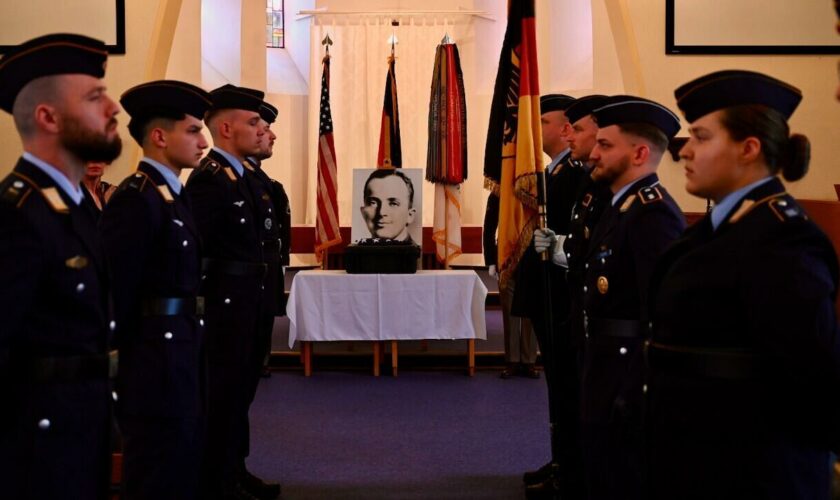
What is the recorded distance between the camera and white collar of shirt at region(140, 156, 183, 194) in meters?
2.87

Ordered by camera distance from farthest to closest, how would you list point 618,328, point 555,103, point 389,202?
point 389,202, point 555,103, point 618,328

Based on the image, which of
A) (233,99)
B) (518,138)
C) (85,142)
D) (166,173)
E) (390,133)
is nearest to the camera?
(85,142)

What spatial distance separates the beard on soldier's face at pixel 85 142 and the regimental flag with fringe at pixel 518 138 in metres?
2.25

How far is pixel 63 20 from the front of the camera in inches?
201

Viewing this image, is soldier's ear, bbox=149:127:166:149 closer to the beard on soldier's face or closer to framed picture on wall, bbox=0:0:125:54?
the beard on soldier's face

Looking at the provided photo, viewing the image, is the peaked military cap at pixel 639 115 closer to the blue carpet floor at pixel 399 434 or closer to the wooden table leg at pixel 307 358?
the blue carpet floor at pixel 399 434

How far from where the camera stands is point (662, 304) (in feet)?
6.50

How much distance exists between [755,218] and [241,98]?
2.55 meters

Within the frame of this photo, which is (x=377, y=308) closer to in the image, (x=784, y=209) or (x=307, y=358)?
(x=307, y=358)

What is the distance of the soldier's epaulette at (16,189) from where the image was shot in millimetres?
1889

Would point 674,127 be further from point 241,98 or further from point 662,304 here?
point 241,98

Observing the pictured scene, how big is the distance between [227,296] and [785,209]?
2.35 metres

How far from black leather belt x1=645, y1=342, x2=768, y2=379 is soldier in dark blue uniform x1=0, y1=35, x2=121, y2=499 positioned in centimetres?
124

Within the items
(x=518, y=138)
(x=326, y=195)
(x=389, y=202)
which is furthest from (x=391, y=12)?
(x=518, y=138)
